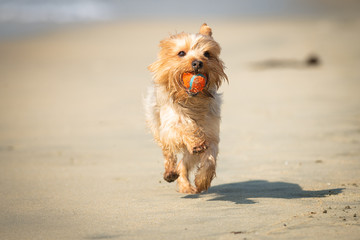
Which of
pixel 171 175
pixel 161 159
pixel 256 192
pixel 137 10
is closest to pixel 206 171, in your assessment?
pixel 171 175

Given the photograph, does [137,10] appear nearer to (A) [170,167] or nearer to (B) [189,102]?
(A) [170,167]

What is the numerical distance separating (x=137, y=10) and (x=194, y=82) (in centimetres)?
5627

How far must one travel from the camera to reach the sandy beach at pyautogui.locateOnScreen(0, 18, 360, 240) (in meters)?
4.84

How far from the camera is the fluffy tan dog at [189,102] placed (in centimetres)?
561

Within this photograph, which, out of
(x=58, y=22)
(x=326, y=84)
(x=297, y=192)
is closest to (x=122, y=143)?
(x=297, y=192)

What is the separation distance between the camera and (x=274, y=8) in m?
61.4

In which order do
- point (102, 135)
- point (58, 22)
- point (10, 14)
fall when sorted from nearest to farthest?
point (102, 135) < point (58, 22) < point (10, 14)

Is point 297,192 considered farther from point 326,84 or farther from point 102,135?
point 326,84

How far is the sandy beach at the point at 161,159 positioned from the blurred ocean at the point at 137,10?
73.5ft

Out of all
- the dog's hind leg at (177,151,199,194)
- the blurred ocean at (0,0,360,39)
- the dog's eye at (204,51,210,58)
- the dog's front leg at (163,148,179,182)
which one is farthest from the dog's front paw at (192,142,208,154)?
the blurred ocean at (0,0,360,39)

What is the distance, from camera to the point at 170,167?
240 inches

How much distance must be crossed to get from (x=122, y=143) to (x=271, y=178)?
10.3 feet

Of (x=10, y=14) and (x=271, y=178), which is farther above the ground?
(x=10, y=14)

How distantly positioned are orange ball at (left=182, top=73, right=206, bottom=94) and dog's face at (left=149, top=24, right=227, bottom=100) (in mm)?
43
